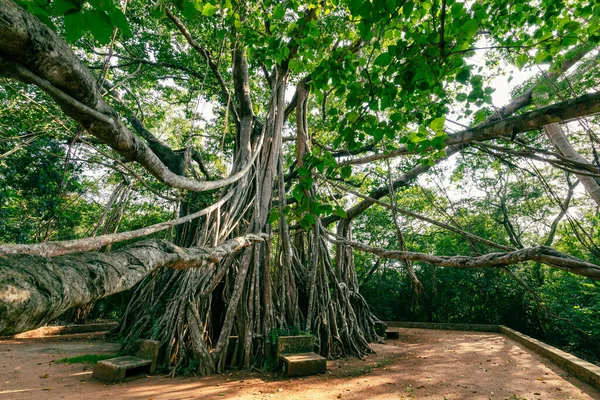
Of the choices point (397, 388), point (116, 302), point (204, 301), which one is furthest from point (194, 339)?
point (116, 302)

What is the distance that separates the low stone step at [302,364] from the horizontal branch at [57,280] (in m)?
3.00

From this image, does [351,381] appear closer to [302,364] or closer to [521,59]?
[302,364]

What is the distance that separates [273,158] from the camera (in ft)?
16.5

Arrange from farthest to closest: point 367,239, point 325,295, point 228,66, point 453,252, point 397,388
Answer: point 367,239
point 453,252
point 228,66
point 325,295
point 397,388

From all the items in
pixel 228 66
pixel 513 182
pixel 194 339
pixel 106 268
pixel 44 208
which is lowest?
pixel 194 339

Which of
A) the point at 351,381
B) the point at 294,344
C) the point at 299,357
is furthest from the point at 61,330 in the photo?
the point at 351,381

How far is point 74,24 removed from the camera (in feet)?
2.27

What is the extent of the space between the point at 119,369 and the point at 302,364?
2135 mm

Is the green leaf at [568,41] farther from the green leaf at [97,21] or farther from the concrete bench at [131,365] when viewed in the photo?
the concrete bench at [131,365]

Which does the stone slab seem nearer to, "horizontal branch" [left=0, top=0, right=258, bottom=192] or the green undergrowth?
the green undergrowth

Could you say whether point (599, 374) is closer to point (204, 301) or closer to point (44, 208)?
point (204, 301)

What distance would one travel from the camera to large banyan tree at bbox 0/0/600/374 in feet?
2.72

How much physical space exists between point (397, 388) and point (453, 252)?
6091mm

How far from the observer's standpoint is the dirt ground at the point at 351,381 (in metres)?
2.96
